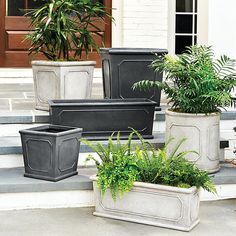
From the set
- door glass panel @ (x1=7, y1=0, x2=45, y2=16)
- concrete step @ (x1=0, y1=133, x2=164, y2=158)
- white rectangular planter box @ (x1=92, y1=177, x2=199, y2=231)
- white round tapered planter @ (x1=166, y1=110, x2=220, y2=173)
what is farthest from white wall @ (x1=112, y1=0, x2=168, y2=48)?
white rectangular planter box @ (x1=92, y1=177, x2=199, y2=231)

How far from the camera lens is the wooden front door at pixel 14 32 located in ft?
25.4

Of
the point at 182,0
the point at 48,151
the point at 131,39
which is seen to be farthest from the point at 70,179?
the point at 182,0

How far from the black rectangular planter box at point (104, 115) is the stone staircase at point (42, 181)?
0.18 meters

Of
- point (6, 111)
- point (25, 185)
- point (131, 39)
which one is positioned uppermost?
point (131, 39)

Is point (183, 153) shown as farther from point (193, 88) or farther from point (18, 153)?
point (18, 153)

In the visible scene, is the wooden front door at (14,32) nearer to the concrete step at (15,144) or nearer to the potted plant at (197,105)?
the concrete step at (15,144)

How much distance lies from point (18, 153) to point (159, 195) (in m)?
1.19

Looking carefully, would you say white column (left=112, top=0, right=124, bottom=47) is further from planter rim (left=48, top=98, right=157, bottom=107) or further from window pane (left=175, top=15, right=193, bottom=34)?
planter rim (left=48, top=98, right=157, bottom=107)

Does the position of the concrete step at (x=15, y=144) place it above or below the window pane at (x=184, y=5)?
below

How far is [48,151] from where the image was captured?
13.8 ft

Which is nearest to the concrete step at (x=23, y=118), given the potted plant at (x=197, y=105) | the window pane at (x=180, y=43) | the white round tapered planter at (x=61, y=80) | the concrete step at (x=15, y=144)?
the concrete step at (x=15, y=144)

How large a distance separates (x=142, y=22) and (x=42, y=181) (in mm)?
3871

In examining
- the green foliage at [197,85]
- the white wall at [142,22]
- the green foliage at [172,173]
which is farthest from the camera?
the white wall at [142,22]

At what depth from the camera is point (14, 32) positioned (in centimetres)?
776
